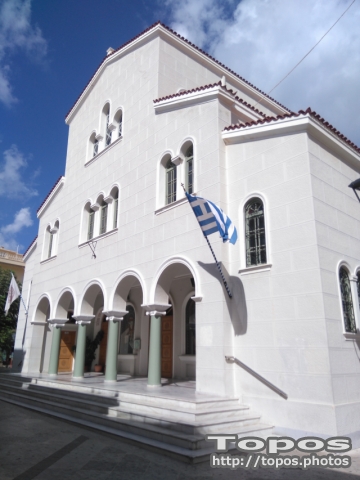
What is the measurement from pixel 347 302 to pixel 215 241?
337cm

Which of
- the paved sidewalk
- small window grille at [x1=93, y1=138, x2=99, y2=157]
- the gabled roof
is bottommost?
the paved sidewalk

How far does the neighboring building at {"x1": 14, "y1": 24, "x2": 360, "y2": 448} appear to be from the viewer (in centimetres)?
805

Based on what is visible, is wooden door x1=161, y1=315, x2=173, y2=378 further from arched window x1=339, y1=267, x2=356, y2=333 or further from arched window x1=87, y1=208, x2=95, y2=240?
arched window x1=339, y1=267, x2=356, y2=333

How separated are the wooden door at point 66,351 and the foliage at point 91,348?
39.4 inches

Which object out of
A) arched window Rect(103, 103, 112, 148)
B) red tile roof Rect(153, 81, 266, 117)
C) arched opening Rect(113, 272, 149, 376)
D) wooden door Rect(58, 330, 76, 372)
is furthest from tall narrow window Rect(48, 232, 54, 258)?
red tile roof Rect(153, 81, 266, 117)

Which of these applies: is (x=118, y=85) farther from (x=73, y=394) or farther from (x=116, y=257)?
(x=73, y=394)

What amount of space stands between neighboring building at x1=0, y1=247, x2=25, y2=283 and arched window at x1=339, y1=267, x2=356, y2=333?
31509 mm

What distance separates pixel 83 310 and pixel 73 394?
417cm

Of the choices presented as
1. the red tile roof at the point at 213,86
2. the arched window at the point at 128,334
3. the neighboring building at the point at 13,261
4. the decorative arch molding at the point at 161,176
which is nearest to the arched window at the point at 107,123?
the red tile roof at the point at 213,86

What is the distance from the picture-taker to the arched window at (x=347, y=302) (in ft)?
28.1

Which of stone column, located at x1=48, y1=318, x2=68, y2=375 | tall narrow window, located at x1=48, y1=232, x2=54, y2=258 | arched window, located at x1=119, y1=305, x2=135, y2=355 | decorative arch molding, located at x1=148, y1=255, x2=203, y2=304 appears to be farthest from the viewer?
tall narrow window, located at x1=48, y1=232, x2=54, y2=258

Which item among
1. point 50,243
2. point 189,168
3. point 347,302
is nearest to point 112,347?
point 189,168

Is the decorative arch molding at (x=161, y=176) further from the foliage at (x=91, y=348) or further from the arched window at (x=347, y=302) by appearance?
the foliage at (x=91, y=348)

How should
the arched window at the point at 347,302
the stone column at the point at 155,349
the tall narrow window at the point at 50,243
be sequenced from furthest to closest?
the tall narrow window at the point at 50,243
the stone column at the point at 155,349
the arched window at the point at 347,302
